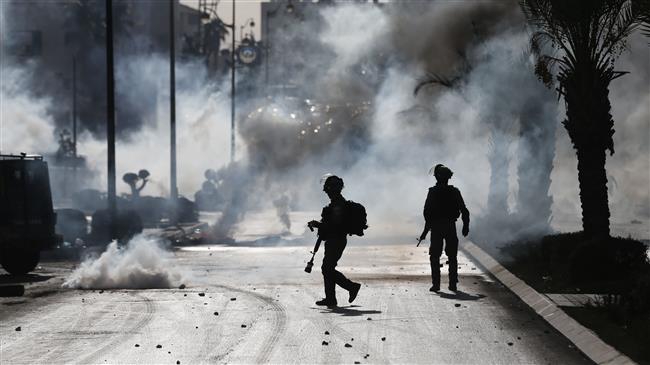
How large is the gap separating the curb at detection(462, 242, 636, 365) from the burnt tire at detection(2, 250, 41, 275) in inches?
305

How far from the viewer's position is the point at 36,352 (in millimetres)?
12672

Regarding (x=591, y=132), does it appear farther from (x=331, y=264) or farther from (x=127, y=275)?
(x=127, y=275)

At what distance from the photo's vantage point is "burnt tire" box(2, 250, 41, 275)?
77.0 feet

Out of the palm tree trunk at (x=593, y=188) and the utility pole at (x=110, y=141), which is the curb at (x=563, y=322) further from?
the utility pole at (x=110, y=141)

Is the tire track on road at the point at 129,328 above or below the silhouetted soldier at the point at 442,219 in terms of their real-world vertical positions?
below

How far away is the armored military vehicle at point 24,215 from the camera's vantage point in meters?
23.4

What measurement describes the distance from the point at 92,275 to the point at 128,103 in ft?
346

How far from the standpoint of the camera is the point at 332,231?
16.7m

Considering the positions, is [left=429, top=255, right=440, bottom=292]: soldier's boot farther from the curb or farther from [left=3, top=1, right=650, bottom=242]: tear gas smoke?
[left=3, top=1, right=650, bottom=242]: tear gas smoke

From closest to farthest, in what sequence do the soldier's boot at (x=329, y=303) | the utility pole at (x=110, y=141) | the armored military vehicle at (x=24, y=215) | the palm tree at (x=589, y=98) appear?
the soldier's boot at (x=329, y=303) < the palm tree at (x=589, y=98) < the armored military vehicle at (x=24, y=215) < the utility pole at (x=110, y=141)

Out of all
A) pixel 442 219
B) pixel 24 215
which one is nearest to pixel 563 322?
pixel 442 219

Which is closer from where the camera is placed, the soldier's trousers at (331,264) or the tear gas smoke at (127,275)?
the soldier's trousers at (331,264)

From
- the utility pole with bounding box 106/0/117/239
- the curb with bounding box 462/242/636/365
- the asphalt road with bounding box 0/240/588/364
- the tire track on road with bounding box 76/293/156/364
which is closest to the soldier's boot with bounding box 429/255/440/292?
the asphalt road with bounding box 0/240/588/364

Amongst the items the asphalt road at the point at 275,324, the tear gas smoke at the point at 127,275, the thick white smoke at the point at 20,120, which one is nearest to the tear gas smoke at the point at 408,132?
the thick white smoke at the point at 20,120
